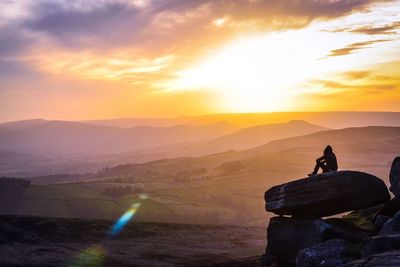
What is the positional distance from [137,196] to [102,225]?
116 metres

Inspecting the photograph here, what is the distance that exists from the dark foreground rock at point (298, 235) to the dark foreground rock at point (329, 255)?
344cm

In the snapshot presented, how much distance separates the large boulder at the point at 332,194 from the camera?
2631 cm

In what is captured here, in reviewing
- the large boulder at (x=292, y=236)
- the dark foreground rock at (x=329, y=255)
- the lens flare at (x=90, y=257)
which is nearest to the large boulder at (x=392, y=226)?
the dark foreground rock at (x=329, y=255)

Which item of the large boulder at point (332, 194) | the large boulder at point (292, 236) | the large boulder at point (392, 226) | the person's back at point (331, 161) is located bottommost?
the large boulder at point (292, 236)

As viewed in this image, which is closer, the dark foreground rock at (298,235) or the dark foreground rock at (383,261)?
the dark foreground rock at (383,261)

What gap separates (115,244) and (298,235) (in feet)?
56.5

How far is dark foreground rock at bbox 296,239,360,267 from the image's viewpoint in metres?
19.7

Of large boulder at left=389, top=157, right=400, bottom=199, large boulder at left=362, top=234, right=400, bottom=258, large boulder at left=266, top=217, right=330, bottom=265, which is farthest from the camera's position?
large boulder at left=266, top=217, right=330, bottom=265

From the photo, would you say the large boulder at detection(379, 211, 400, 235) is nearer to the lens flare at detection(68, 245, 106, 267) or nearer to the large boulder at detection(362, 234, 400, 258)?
the large boulder at detection(362, 234, 400, 258)

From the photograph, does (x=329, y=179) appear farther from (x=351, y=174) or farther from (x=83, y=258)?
(x=83, y=258)

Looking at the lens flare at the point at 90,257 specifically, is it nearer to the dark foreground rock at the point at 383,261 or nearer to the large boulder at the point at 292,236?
the large boulder at the point at 292,236

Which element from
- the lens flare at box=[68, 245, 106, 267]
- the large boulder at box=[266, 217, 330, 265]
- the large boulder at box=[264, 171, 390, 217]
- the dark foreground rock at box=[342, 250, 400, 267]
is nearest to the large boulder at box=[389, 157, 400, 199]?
the large boulder at box=[264, 171, 390, 217]

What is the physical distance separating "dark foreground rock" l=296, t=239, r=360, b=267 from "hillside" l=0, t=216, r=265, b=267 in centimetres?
1241

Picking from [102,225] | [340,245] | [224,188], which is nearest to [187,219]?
[224,188]
